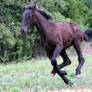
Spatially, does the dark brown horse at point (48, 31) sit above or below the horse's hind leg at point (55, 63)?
above

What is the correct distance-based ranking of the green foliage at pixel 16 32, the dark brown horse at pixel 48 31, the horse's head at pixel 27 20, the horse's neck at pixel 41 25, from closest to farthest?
1. the horse's head at pixel 27 20
2. the dark brown horse at pixel 48 31
3. the horse's neck at pixel 41 25
4. the green foliage at pixel 16 32

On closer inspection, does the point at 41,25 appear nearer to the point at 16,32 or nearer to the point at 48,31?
the point at 48,31

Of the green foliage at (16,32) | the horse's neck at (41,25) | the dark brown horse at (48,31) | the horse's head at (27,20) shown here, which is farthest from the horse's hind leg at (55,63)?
the green foliage at (16,32)

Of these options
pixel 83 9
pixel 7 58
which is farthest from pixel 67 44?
pixel 83 9

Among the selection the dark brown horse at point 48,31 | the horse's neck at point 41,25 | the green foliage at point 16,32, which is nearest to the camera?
the dark brown horse at point 48,31

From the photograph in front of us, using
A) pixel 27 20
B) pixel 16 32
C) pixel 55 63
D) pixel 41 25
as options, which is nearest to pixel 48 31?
pixel 41 25

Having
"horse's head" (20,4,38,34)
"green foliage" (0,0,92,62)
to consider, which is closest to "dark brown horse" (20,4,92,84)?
"horse's head" (20,4,38,34)

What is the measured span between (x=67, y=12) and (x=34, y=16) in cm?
1219

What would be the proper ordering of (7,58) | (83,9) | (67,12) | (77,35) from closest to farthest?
(77,35) → (7,58) → (67,12) → (83,9)

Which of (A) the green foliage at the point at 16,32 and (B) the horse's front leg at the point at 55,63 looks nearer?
(B) the horse's front leg at the point at 55,63

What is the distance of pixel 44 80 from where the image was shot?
309 inches

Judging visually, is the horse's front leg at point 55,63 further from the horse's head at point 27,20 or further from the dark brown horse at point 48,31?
the horse's head at point 27,20

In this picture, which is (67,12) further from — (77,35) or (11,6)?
(77,35)

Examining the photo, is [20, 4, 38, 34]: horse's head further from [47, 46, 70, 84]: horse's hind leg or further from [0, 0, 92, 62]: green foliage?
[0, 0, 92, 62]: green foliage
